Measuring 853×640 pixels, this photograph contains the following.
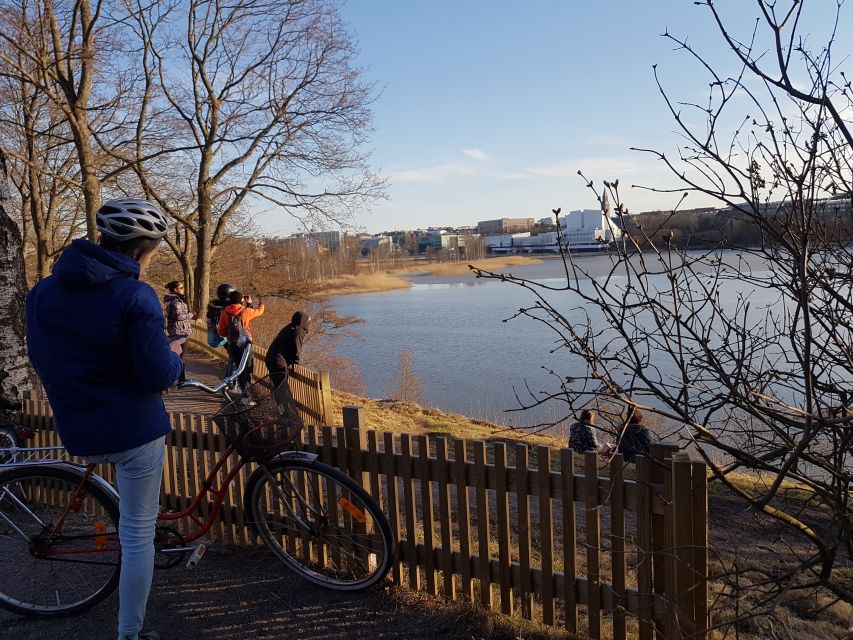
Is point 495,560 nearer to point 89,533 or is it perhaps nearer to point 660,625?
point 660,625

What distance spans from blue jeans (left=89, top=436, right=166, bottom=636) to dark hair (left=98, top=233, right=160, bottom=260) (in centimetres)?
76

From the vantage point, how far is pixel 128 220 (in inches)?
110

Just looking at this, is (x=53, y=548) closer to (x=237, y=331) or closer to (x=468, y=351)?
(x=237, y=331)

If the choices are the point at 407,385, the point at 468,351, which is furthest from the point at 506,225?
the point at 468,351

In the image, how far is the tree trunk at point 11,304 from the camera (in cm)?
511

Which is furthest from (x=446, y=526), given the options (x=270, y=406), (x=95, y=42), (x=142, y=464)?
(x=95, y=42)

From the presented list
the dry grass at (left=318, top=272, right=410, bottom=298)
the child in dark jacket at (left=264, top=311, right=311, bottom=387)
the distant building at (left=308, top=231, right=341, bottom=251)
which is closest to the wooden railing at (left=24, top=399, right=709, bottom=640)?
the child in dark jacket at (left=264, top=311, right=311, bottom=387)

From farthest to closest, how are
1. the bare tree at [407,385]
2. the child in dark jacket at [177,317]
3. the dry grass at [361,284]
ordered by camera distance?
1. the dry grass at [361,284]
2. the bare tree at [407,385]
3. the child in dark jacket at [177,317]

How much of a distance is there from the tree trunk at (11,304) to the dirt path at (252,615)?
7.12 ft

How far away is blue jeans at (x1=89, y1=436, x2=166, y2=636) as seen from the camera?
9.31 ft

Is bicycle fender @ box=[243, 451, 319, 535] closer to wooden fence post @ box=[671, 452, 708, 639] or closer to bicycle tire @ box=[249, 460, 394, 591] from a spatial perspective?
bicycle tire @ box=[249, 460, 394, 591]

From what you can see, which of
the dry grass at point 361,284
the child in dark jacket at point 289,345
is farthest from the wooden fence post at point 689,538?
the dry grass at point 361,284

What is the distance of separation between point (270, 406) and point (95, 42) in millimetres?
13072

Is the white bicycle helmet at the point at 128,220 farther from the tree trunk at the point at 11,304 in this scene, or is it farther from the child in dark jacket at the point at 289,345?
the child in dark jacket at the point at 289,345
